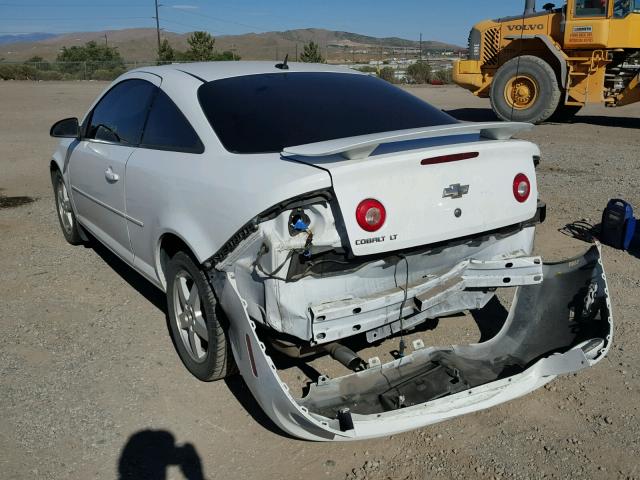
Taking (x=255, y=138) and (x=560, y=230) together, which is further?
(x=560, y=230)

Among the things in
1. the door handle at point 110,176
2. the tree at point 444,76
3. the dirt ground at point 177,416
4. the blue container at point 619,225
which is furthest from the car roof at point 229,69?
the tree at point 444,76

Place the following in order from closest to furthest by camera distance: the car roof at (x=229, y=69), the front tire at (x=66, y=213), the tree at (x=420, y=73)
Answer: the car roof at (x=229, y=69) → the front tire at (x=66, y=213) → the tree at (x=420, y=73)

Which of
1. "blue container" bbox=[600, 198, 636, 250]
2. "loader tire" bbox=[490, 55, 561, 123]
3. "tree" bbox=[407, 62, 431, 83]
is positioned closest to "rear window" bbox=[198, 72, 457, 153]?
"blue container" bbox=[600, 198, 636, 250]

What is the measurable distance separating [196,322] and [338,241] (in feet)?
3.69

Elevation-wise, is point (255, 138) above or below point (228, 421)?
above

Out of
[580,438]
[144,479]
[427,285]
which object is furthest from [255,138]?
[580,438]

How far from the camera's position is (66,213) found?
5789 mm

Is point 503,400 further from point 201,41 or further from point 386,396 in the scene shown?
point 201,41

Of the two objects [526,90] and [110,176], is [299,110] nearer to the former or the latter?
[110,176]

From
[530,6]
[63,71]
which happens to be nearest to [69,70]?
[63,71]

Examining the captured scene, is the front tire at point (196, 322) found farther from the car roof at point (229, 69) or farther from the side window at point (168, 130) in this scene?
the car roof at point (229, 69)

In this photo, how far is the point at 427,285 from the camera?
3.07 m

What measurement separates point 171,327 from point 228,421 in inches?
33.5

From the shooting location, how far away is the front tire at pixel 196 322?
10.5 ft
